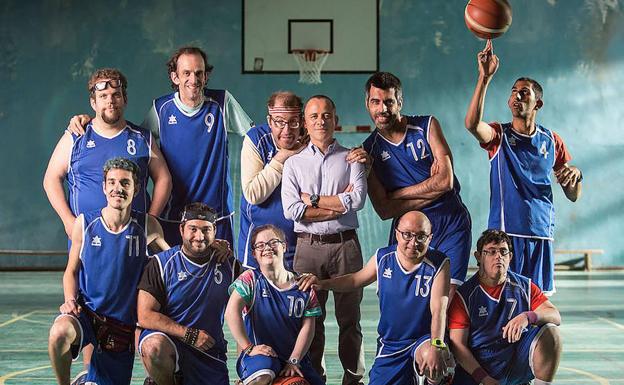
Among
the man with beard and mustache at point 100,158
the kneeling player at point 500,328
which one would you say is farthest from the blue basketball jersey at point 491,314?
the man with beard and mustache at point 100,158

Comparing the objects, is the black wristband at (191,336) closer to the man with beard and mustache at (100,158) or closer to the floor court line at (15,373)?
the man with beard and mustache at (100,158)

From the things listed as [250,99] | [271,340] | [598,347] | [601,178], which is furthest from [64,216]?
[601,178]

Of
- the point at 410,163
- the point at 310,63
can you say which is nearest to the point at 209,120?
the point at 410,163

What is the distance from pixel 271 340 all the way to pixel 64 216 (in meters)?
1.39

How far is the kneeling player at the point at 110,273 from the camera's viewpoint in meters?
4.80

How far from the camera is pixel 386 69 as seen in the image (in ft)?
47.1

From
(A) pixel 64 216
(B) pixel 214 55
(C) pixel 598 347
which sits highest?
(B) pixel 214 55

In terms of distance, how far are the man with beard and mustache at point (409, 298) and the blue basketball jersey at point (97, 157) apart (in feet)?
4.01

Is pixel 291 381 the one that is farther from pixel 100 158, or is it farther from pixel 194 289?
pixel 100 158

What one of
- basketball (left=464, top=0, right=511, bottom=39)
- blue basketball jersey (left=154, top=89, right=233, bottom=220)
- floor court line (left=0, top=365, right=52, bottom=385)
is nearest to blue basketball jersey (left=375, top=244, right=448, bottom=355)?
blue basketball jersey (left=154, top=89, right=233, bottom=220)

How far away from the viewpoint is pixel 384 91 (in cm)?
494

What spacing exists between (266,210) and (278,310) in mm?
733

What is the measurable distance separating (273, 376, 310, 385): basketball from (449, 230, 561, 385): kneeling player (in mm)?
834

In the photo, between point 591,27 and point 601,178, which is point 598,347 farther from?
point 591,27
